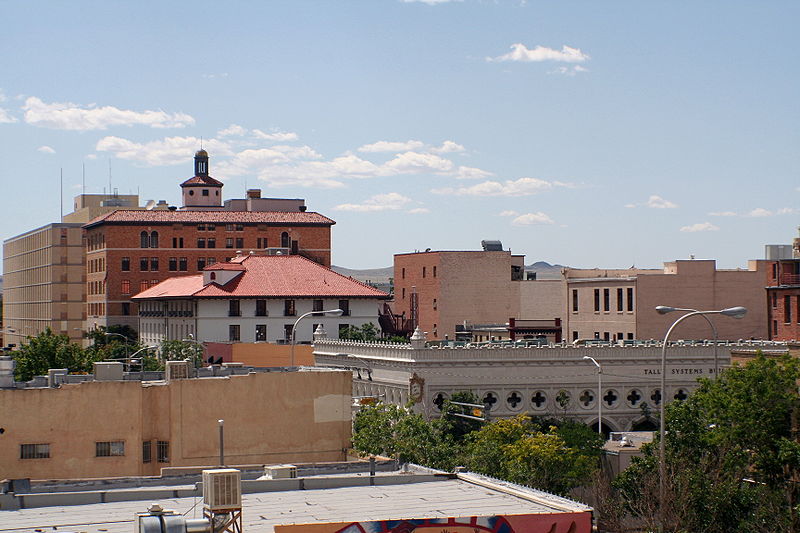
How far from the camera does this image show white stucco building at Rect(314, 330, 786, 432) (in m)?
85.0

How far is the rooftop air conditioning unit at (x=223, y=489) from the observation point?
97.8 ft

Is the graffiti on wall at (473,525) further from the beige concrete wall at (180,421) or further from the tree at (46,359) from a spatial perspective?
the tree at (46,359)

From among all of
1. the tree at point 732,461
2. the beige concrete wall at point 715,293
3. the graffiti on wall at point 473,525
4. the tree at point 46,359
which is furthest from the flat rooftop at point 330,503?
the beige concrete wall at point 715,293

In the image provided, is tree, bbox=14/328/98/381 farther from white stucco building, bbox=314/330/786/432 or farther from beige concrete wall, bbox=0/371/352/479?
beige concrete wall, bbox=0/371/352/479

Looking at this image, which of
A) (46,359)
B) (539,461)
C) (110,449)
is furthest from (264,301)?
(110,449)

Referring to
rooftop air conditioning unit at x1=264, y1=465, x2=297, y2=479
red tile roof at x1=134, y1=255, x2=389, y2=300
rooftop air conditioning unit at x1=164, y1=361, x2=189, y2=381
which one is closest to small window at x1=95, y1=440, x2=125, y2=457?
rooftop air conditioning unit at x1=164, y1=361, x2=189, y2=381

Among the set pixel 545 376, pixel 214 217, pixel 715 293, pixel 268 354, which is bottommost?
pixel 545 376

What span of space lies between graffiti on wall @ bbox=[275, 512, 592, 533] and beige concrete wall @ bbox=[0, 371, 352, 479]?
1831 centimetres

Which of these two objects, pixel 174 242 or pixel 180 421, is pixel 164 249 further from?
pixel 180 421

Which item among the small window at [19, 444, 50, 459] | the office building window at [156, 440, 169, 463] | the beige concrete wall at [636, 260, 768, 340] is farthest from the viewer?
the beige concrete wall at [636, 260, 768, 340]

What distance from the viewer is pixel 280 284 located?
135m

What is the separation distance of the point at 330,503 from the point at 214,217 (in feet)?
469

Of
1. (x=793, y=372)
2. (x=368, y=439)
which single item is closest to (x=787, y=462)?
(x=793, y=372)

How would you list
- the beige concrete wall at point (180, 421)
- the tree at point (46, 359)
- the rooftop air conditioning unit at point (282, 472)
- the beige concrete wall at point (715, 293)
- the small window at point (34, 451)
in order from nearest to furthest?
the rooftop air conditioning unit at point (282, 472) → the small window at point (34, 451) → the beige concrete wall at point (180, 421) → the tree at point (46, 359) → the beige concrete wall at point (715, 293)
